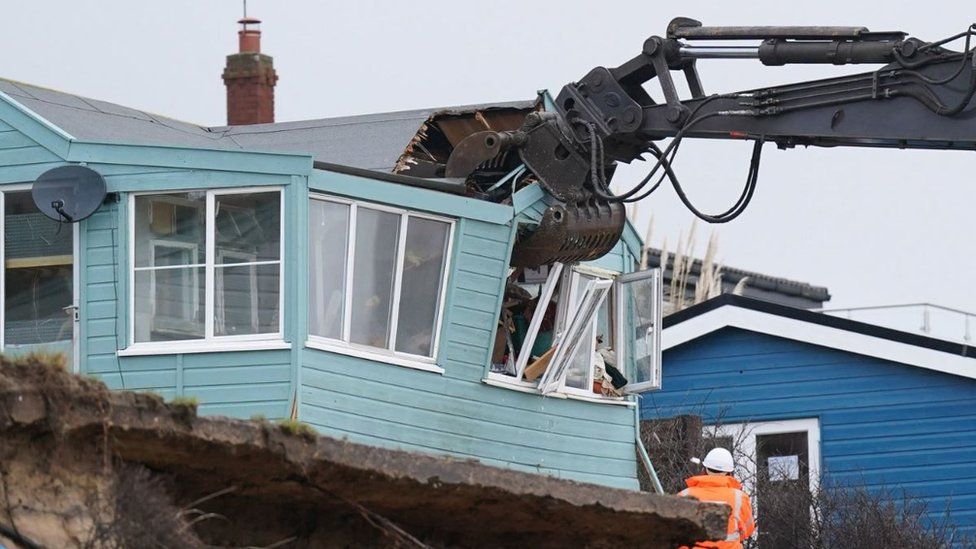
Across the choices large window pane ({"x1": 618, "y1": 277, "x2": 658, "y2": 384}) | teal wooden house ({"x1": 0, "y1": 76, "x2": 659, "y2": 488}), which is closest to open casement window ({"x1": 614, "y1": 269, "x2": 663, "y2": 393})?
large window pane ({"x1": 618, "y1": 277, "x2": 658, "y2": 384})

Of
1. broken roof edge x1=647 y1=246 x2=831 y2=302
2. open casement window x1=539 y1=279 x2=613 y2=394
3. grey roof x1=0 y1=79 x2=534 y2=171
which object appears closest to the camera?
open casement window x1=539 y1=279 x2=613 y2=394

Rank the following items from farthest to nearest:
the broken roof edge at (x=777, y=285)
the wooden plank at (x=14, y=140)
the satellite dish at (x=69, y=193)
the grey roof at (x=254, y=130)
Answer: the broken roof edge at (x=777, y=285) → the grey roof at (x=254, y=130) → the wooden plank at (x=14, y=140) → the satellite dish at (x=69, y=193)

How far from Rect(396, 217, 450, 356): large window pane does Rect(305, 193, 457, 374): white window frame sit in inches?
1.4

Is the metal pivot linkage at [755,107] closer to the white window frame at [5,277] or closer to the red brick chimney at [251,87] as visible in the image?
the white window frame at [5,277]

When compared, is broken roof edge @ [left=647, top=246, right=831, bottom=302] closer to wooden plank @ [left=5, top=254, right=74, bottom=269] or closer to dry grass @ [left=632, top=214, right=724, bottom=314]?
dry grass @ [left=632, top=214, right=724, bottom=314]

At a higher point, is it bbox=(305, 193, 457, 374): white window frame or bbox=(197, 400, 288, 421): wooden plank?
bbox=(305, 193, 457, 374): white window frame

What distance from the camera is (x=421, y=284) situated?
53.9 feet

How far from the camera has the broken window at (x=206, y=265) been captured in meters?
15.8

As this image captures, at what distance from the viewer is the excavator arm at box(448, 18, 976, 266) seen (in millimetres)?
15695

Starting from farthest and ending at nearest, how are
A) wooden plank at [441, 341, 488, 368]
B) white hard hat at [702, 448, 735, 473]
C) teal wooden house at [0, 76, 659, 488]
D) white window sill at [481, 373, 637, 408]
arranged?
white window sill at [481, 373, 637, 408]
wooden plank at [441, 341, 488, 368]
teal wooden house at [0, 76, 659, 488]
white hard hat at [702, 448, 735, 473]

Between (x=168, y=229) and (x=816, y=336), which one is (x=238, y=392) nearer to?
(x=168, y=229)

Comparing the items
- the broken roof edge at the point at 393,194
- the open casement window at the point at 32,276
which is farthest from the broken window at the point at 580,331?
the open casement window at the point at 32,276

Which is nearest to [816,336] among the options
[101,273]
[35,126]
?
[101,273]

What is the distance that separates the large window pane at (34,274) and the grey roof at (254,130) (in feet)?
3.08
